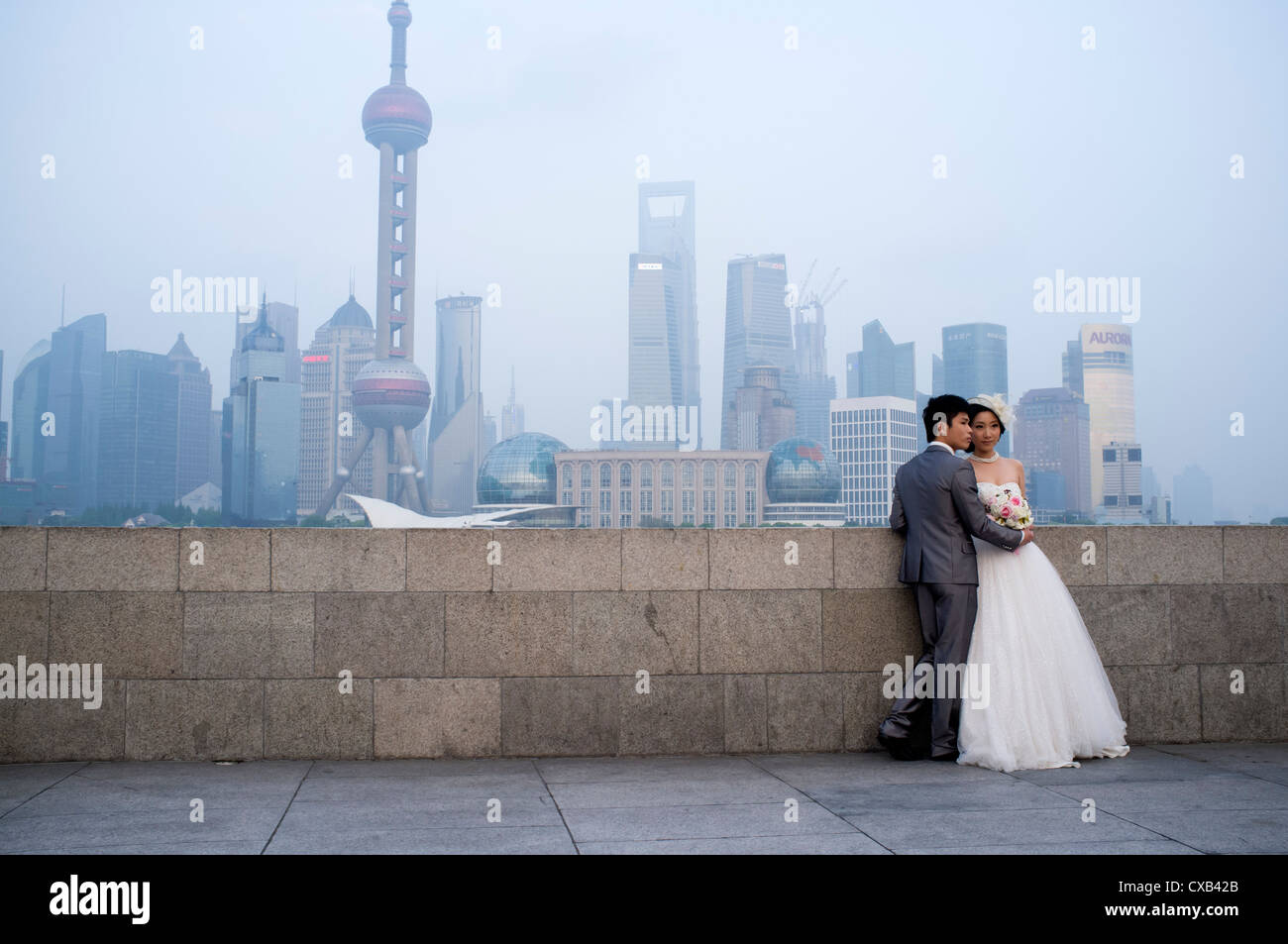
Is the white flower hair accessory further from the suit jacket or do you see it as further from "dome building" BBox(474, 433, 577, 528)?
"dome building" BBox(474, 433, 577, 528)

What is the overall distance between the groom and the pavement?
0.25 metres

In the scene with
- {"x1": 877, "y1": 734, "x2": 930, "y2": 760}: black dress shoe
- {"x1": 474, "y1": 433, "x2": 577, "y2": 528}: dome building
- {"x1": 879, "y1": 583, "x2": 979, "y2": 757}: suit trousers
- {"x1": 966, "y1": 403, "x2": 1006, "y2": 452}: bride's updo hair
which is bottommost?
{"x1": 877, "y1": 734, "x2": 930, "y2": 760}: black dress shoe

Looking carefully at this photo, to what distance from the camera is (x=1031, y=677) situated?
22.6ft

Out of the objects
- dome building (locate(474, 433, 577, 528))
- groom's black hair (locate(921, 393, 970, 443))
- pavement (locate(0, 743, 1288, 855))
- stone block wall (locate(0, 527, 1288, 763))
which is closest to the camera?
pavement (locate(0, 743, 1288, 855))

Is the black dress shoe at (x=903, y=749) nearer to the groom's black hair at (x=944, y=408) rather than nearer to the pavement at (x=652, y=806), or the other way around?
the pavement at (x=652, y=806)

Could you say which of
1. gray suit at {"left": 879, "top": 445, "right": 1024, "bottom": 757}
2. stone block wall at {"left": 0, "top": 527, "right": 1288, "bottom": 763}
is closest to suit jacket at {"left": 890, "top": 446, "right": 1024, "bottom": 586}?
gray suit at {"left": 879, "top": 445, "right": 1024, "bottom": 757}

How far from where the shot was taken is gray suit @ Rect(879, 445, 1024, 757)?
6.97 metres

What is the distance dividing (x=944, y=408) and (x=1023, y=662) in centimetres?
175

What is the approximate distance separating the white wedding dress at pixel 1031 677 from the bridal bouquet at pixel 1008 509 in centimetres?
7

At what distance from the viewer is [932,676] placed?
281 inches

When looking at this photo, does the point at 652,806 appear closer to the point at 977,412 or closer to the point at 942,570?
the point at 942,570

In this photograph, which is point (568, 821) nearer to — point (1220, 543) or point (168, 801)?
point (168, 801)
